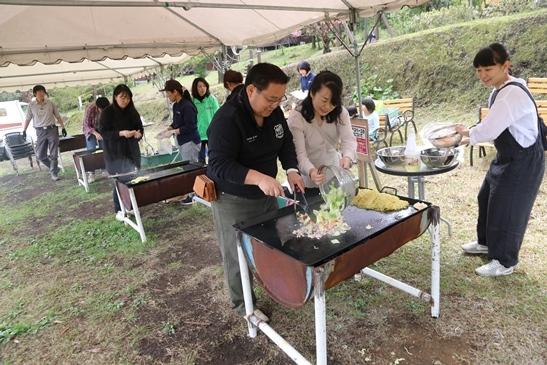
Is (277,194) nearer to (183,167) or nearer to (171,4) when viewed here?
(171,4)

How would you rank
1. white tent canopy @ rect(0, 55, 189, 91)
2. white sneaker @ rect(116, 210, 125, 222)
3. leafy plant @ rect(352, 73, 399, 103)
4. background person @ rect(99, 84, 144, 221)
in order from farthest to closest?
1. leafy plant @ rect(352, 73, 399, 103)
2. white tent canopy @ rect(0, 55, 189, 91)
3. white sneaker @ rect(116, 210, 125, 222)
4. background person @ rect(99, 84, 144, 221)

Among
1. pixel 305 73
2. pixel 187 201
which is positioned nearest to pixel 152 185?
pixel 187 201

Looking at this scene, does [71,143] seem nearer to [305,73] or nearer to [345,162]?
[305,73]

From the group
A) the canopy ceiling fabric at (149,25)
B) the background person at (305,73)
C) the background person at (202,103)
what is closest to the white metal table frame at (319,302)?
the canopy ceiling fabric at (149,25)

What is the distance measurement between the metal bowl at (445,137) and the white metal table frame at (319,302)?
2.00ft

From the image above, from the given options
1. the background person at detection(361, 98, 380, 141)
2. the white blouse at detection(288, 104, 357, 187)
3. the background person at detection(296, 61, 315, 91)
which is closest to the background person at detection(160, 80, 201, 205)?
the white blouse at detection(288, 104, 357, 187)

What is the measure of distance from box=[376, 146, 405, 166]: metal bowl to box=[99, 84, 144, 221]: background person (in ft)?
9.83

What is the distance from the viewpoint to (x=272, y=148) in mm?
2211

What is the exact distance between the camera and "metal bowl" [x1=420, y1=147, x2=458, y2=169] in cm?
275

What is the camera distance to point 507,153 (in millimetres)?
2445

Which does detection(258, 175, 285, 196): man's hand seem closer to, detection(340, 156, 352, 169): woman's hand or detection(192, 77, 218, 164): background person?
detection(340, 156, 352, 169): woman's hand

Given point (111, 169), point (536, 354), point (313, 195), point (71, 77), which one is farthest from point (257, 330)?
point (71, 77)

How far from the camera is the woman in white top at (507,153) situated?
90.9 inches

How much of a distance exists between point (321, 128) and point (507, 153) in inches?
49.7
